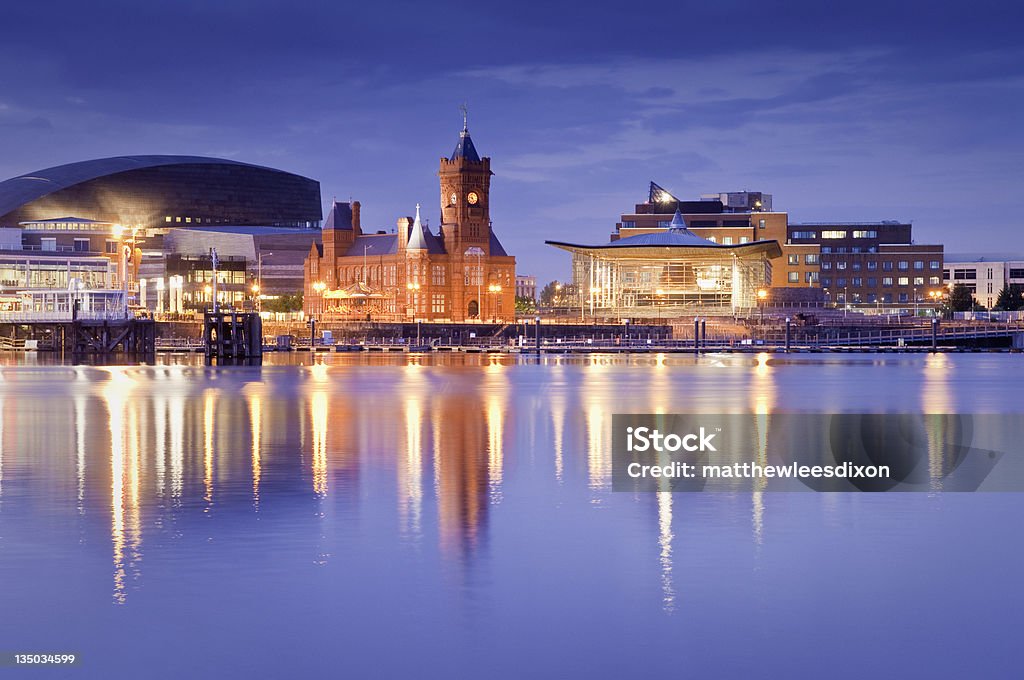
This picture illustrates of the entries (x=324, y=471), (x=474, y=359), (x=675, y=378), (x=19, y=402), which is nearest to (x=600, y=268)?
(x=474, y=359)

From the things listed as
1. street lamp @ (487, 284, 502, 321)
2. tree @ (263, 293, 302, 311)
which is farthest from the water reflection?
tree @ (263, 293, 302, 311)

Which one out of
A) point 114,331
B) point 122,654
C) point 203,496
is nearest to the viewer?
point 122,654

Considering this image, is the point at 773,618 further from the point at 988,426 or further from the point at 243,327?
the point at 243,327

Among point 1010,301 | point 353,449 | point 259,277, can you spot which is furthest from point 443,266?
point 353,449

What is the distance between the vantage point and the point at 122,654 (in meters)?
12.4

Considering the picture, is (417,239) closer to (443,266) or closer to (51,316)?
(443,266)

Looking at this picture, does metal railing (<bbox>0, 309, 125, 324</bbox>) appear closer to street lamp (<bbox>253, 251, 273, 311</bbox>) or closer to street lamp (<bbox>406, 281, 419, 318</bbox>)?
street lamp (<bbox>406, 281, 419, 318</bbox>)

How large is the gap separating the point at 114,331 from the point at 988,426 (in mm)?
80372

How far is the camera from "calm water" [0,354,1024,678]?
40.7ft

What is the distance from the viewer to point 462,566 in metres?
16.0

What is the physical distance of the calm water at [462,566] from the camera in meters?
12.4

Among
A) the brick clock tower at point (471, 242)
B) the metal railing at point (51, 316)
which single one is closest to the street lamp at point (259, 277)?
the brick clock tower at point (471, 242)

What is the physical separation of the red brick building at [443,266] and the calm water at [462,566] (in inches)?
5158

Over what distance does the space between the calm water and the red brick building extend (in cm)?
13101
